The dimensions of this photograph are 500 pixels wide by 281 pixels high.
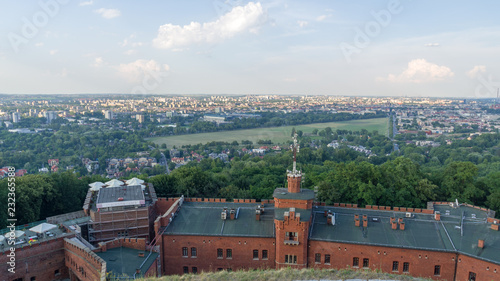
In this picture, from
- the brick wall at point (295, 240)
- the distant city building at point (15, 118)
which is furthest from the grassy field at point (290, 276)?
the distant city building at point (15, 118)

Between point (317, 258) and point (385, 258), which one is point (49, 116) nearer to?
point (317, 258)

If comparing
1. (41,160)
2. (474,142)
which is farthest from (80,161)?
(474,142)

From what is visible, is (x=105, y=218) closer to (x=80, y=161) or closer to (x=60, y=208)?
(x=60, y=208)

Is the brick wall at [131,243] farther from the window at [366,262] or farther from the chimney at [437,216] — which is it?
the chimney at [437,216]

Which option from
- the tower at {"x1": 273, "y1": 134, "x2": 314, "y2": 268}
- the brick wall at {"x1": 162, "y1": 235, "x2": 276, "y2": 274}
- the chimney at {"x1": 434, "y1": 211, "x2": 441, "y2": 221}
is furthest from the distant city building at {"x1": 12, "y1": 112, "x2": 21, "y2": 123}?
the chimney at {"x1": 434, "y1": 211, "x2": 441, "y2": 221}

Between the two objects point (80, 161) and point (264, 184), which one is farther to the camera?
point (80, 161)

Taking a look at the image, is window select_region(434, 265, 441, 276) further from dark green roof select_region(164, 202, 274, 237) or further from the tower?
dark green roof select_region(164, 202, 274, 237)
